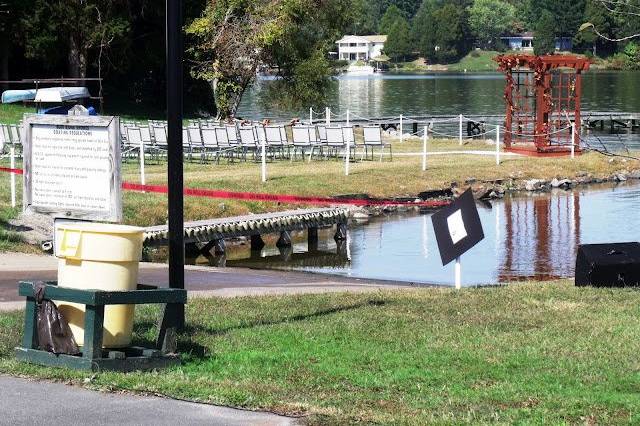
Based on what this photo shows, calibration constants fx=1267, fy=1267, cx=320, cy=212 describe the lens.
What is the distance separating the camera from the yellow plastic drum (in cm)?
902

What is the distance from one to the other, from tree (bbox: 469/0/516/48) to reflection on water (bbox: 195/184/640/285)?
153538 millimetres

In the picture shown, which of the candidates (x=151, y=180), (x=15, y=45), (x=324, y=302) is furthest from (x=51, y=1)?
(x=324, y=302)

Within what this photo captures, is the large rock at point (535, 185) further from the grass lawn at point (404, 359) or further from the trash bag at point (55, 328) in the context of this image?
the trash bag at point (55, 328)

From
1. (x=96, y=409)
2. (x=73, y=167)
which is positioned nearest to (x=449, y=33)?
(x=73, y=167)

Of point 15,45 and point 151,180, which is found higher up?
point 15,45

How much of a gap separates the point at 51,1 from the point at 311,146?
68.7 feet

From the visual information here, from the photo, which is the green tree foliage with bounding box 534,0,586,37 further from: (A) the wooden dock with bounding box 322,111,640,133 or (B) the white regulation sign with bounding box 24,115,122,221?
(B) the white regulation sign with bounding box 24,115,122,221

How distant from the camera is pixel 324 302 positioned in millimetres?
12859

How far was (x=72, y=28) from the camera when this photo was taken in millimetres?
50625

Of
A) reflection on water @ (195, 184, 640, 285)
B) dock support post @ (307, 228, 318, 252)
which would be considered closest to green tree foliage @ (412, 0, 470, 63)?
reflection on water @ (195, 184, 640, 285)

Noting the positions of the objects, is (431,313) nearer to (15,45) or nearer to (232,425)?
(232,425)

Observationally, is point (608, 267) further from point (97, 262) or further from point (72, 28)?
point (72, 28)

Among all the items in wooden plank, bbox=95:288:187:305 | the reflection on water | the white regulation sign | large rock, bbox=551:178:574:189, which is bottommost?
the reflection on water

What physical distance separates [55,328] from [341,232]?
17484mm
